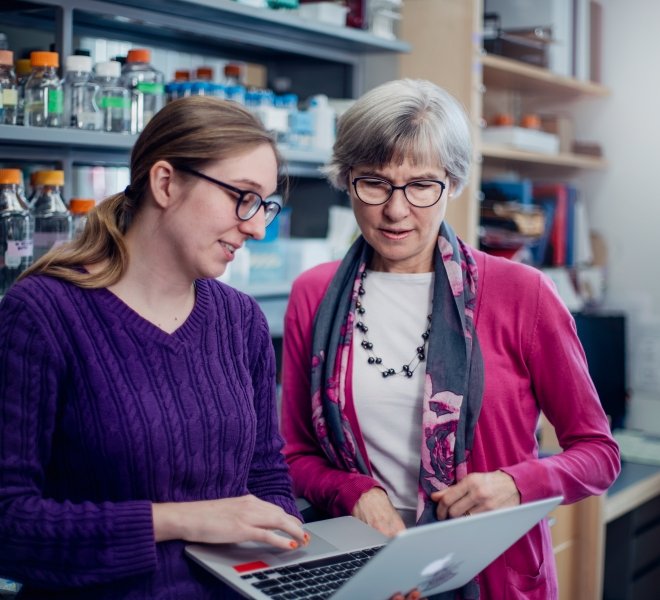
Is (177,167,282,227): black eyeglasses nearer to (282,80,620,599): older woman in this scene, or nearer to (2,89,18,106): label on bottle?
(282,80,620,599): older woman

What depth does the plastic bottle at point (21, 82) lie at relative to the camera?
1830 mm

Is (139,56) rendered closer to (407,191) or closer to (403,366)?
(407,191)

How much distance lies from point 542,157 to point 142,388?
2.24 meters

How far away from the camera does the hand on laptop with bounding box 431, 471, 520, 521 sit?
1384 mm

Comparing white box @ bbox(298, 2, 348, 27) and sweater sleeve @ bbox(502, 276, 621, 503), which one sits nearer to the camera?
sweater sleeve @ bbox(502, 276, 621, 503)

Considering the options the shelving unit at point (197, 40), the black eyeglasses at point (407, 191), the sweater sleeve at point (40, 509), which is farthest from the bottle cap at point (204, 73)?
the sweater sleeve at point (40, 509)

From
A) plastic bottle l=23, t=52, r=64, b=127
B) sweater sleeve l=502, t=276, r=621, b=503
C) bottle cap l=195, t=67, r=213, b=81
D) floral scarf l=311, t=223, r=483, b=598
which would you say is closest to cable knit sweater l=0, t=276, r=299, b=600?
floral scarf l=311, t=223, r=483, b=598

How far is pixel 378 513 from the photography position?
1.43 m

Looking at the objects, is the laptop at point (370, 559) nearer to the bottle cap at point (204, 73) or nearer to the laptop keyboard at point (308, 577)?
the laptop keyboard at point (308, 577)

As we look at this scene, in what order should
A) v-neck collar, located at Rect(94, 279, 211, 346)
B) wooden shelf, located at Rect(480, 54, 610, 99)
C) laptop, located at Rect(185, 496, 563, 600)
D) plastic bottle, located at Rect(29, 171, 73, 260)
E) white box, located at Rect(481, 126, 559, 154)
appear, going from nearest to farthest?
laptop, located at Rect(185, 496, 563, 600) < v-neck collar, located at Rect(94, 279, 211, 346) < plastic bottle, located at Rect(29, 171, 73, 260) < wooden shelf, located at Rect(480, 54, 610, 99) < white box, located at Rect(481, 126, 559, 154)

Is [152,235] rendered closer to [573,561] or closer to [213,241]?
[213,241]

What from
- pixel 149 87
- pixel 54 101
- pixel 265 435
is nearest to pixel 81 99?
pixel 54 101

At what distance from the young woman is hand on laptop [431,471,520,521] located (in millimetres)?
275

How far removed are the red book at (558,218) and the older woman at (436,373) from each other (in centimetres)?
197
